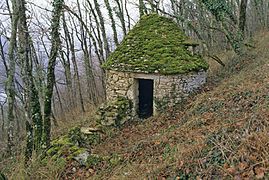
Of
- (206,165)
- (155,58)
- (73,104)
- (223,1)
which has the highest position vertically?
(223,1)

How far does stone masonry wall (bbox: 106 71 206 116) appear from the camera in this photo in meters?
10.4

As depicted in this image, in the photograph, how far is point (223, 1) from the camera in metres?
13.9

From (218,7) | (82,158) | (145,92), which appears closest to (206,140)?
(82,158)

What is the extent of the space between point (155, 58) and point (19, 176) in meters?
6.15

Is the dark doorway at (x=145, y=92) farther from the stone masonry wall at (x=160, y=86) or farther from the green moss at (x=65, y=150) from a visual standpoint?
the green moss at (x=65, y=150)

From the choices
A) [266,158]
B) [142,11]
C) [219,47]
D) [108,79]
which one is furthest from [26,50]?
[219,47]

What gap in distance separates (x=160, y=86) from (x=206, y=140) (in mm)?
5352

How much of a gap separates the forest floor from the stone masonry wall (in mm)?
443

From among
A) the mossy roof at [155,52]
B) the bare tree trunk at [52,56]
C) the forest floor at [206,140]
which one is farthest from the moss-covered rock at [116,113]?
the bare tree trunk at [52,56]

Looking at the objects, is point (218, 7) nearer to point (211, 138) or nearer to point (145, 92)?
point (145, 92)

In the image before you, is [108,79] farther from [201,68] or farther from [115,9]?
[115,9]

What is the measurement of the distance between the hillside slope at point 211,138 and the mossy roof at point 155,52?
1.23m

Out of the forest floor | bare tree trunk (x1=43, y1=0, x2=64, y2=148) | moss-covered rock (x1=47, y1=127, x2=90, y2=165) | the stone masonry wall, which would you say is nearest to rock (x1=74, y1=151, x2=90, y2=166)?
moss-covered rock (x1=47, y1=127, x2=90, y2=165)

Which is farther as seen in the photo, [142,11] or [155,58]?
[142,11]
